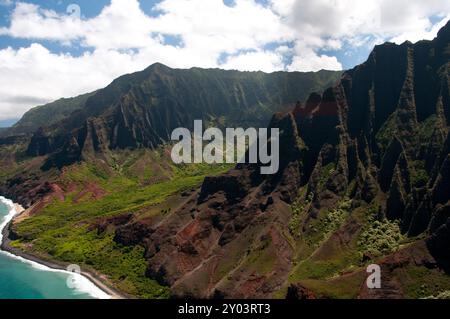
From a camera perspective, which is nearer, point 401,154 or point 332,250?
point 332,250

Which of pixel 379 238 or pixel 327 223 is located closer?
pixel 379 238

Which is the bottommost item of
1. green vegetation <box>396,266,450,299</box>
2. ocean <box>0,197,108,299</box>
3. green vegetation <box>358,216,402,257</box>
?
ocean <box>0,197,108,299</box>

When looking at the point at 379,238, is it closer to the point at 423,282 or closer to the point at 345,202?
the point at 345,202

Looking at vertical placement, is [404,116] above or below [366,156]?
above

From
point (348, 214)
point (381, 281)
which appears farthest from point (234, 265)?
point (381, 281)

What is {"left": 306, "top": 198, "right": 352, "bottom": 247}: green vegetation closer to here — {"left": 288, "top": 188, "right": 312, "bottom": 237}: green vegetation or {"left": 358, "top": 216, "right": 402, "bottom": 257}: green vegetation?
{"left": 288, "top": 188, "right": 312, "bottom": 237}: green vegetation

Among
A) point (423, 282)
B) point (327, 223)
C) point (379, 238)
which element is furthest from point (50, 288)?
point (423, 282)
